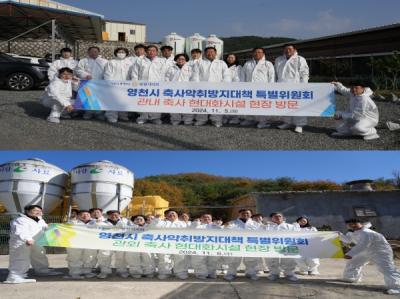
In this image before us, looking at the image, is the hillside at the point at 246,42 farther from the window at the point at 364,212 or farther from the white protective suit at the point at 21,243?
the white protective suit at the point at 21,243

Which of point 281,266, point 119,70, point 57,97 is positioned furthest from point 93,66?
point 281,266

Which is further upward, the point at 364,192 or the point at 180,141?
the point at 180,141

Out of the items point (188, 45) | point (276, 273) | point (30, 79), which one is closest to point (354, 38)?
point (188, 45)

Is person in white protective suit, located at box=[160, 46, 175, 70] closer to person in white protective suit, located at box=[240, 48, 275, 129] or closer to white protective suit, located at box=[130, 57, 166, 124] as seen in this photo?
white protective suit, located at box=[130, 57, 166, 124]

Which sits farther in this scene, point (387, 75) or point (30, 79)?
point (387, 75)

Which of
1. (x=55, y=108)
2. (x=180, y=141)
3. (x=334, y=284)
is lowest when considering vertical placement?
(x=334, y=284)

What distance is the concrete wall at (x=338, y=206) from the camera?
56.2 feet

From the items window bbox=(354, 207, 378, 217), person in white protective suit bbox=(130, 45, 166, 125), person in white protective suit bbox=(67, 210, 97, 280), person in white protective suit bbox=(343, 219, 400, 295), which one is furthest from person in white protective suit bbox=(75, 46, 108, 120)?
window bbox=(354, 207, 378, 217)

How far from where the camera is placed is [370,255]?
25.7ft

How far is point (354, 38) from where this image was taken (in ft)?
82.0

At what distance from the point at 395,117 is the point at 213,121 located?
5034 mm

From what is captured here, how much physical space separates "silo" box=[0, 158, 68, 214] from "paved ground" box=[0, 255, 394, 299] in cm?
240

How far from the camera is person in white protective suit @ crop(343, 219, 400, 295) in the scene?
7320 mm

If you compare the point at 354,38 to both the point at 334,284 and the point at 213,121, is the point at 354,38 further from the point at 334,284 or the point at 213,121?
the point at 334,284
